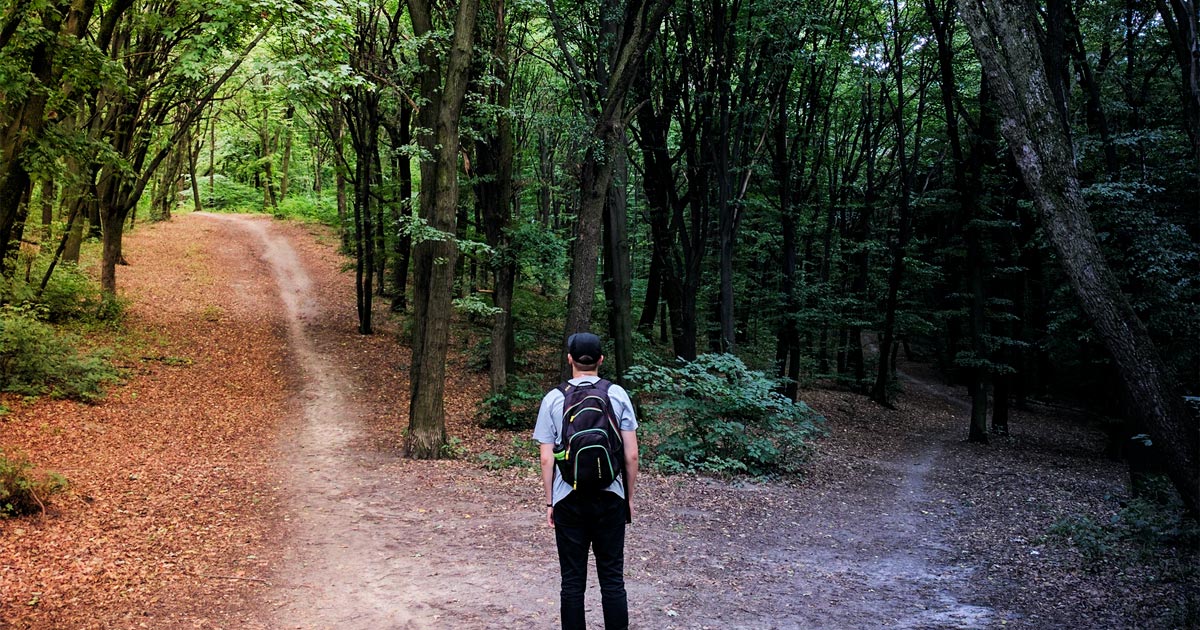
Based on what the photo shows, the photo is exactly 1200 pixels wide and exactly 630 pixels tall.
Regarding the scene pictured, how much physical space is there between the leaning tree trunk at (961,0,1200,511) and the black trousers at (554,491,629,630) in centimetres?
459

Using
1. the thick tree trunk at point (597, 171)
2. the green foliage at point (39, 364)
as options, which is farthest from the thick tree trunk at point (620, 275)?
the green foliage at point (39, 364)

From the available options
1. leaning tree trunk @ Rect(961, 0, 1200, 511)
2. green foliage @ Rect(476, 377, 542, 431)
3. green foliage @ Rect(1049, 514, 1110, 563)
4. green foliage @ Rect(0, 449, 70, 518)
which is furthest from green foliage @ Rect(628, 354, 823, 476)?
green foliage @ Rect(0, 449, 70, 518)

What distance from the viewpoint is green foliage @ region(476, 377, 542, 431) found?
12.7 meters

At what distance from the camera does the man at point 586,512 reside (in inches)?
146

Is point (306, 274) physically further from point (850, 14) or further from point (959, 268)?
point (959, 268)

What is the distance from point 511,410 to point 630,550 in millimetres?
6439

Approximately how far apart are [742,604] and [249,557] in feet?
14.5

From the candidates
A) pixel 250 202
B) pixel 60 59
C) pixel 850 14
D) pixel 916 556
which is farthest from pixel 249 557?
pixel 250 202

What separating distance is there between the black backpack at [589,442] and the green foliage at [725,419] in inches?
252

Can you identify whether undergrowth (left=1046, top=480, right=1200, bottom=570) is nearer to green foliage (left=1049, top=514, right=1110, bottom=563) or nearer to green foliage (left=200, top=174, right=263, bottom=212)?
green foliage (left=1049, top=514, right=1110, bottom=563)

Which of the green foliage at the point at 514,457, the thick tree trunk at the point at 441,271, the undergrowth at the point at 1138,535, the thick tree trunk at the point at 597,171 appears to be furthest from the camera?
the thick tree trunk at the point at 597,171

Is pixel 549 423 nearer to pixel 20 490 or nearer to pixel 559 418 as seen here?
pixel 559 418

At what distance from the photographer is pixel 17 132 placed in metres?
9.09

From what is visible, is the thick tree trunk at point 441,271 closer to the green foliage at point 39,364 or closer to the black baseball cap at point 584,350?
the green foliage at point 39,364
